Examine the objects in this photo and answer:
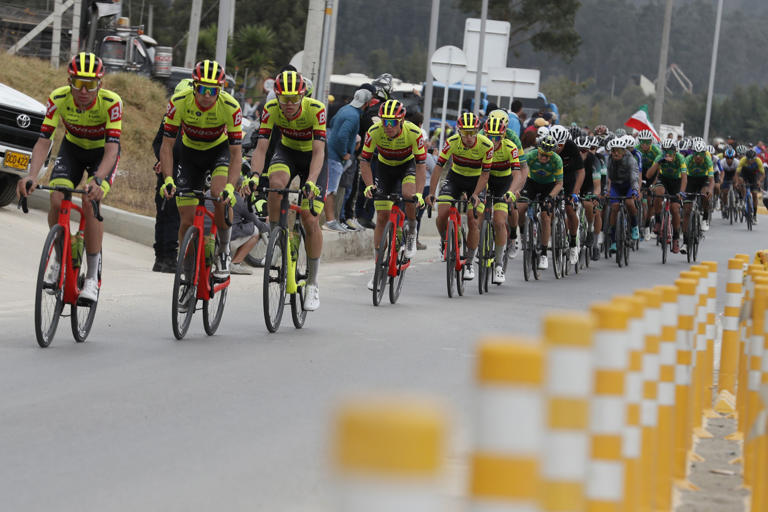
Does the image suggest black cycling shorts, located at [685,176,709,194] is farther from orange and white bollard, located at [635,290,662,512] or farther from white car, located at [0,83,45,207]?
orange and white bollard, located at [635,290,662,512]

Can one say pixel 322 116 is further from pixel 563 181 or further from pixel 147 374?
pixel 563 181

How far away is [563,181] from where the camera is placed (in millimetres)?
19766

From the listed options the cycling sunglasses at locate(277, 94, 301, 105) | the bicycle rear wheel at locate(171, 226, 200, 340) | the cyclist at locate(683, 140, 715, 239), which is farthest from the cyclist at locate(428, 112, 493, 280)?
the cyclist at locate(683, 140, 715, 239)

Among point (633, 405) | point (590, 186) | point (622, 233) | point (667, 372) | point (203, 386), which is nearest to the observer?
point (633, 405)

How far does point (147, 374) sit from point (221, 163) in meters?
2.46

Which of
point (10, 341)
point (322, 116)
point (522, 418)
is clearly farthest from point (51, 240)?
point (522, 418)

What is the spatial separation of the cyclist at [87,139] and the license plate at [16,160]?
23.6 ft

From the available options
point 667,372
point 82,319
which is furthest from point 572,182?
point 667,372

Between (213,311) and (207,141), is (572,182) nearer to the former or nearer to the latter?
(213,311)

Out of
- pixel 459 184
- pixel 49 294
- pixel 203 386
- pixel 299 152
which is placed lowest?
pixel 203 386

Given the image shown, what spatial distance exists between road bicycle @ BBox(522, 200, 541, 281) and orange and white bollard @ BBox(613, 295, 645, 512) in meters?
13.0

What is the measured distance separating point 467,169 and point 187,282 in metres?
6.14

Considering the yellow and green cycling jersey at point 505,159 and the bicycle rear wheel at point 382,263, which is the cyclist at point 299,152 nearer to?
the bicycle rear wheel at point 382,263

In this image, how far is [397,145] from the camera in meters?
14.4
